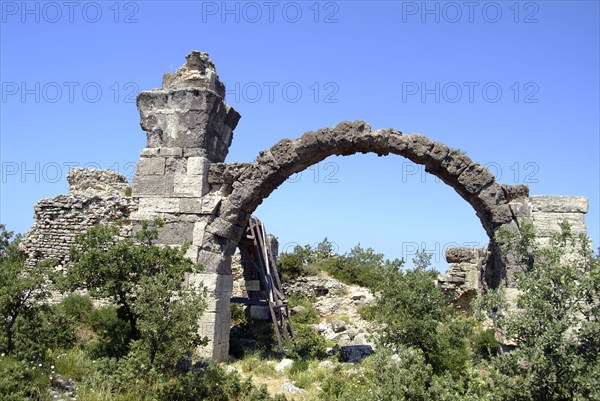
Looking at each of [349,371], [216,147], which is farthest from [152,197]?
[349,371]

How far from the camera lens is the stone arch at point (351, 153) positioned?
8.66 meters

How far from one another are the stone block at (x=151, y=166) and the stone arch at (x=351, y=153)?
1.37 m

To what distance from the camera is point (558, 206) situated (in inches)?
331

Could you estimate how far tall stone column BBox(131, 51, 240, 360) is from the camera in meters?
9.47

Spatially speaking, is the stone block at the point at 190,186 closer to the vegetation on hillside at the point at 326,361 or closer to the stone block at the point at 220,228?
the stone block at the point at 220,228

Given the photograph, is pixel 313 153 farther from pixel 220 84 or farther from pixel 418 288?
pixel 418 288

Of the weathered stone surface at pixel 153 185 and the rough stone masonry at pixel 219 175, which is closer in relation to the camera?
the rough stone masonry at pixel 219 175

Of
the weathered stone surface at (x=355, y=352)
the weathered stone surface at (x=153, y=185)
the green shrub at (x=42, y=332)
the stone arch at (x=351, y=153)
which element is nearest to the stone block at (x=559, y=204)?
the stone arch at (x=351, y=153)

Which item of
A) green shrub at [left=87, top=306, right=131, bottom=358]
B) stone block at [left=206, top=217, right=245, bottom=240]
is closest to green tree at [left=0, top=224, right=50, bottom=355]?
green shrub at [left=87, top=306, right=131, bottom=358]

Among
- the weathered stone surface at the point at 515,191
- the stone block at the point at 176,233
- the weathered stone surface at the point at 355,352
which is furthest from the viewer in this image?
the weathered stone surface at the point at 355,352

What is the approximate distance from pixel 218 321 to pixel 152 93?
447 centimetres

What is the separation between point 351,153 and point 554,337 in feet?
16.5

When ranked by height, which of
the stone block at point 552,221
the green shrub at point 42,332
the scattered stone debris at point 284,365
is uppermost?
the stone block at point 552,221

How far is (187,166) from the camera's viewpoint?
9766 mm
